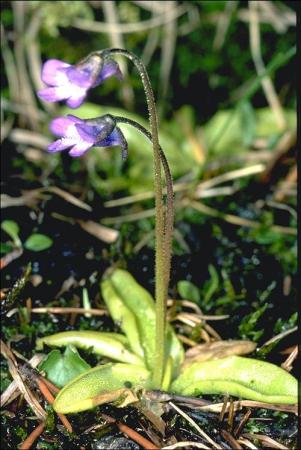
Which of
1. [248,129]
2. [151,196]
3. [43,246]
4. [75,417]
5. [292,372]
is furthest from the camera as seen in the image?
[248,129]

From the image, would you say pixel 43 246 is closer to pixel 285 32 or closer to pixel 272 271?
pixel 272 271

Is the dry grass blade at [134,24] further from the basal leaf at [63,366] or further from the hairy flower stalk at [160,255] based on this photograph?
the basal leaf at [63,366]

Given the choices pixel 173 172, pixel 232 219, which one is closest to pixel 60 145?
pixel 232 219

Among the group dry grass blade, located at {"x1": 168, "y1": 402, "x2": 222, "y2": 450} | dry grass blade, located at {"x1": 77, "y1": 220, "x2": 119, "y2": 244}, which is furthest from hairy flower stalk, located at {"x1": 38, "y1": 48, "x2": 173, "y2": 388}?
dry grass blade, located at {"x1": 77, "y1": 220, "x2": 119, "y2": 244}

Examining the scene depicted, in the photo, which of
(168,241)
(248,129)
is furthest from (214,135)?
(168,241)

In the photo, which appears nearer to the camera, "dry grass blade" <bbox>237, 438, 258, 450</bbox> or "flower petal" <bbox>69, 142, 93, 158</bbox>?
"flower petal" <bbox>69, 142, 93, 158</bbox>

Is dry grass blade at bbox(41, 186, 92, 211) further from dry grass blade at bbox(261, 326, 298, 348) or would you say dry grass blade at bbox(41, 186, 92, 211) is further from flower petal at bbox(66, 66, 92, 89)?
flower petal at bbox(66, 66, 92, 89)

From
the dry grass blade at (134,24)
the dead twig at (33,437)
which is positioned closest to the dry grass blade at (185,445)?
the dead twig at (33,437)

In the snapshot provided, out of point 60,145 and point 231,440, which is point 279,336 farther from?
point 60,145
